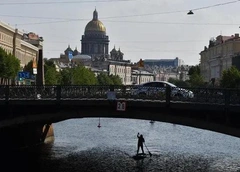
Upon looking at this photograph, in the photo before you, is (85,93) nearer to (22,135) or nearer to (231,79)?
(22,135)

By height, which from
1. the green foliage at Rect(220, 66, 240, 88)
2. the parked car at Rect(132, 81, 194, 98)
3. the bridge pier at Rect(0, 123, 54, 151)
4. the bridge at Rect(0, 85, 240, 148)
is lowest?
the bridge pier at Rect(0, 123, 54, 151)

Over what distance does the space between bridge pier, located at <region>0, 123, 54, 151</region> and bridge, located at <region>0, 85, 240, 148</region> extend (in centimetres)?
735

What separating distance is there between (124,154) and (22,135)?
Result: 9.07 meters

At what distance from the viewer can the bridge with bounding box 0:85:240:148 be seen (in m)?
35.2

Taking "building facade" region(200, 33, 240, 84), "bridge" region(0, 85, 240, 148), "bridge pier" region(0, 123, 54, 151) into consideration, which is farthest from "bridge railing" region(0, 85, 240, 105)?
"building facade" region(200, 33, 240, 84)

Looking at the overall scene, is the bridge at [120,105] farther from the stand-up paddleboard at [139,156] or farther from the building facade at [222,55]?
the building facade at [222,55]

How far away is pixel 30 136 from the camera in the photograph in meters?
53.2

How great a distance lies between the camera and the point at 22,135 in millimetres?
51438

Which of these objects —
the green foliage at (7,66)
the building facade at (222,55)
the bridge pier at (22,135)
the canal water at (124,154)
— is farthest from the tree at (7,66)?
the building facade at (222,55)

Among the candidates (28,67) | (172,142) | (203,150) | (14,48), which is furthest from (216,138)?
(14,48)

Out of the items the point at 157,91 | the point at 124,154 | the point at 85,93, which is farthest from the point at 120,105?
the point at 124,154

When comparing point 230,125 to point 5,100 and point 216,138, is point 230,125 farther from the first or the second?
point 216,138

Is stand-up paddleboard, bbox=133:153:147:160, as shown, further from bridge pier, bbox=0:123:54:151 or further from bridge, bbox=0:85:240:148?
A: bridge pier, bbox=0:123:54:151

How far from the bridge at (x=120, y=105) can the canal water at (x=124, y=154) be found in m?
3.80
